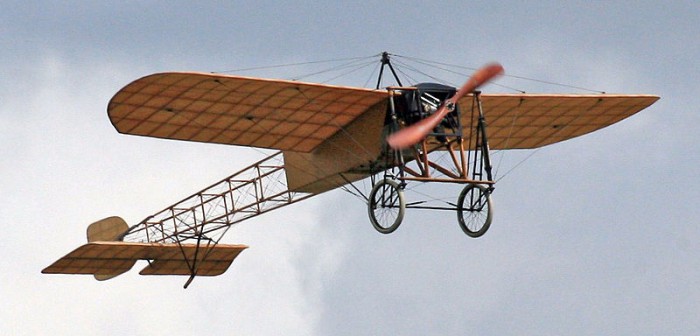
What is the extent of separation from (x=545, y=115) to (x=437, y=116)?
17.0ft

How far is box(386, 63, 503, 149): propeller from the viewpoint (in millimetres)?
27234

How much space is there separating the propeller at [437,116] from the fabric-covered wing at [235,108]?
4.75ft

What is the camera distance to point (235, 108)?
2948cm

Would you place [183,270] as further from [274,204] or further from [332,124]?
[332,124]

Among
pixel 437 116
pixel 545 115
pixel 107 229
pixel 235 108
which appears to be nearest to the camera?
pixel 437 116

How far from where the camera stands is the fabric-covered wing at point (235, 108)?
28.2m

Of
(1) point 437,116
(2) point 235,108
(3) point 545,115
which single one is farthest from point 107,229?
(1) point 437,116

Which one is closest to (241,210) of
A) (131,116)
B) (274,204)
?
(274,204)

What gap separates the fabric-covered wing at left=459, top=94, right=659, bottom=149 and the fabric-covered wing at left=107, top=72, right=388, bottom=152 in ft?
8.38

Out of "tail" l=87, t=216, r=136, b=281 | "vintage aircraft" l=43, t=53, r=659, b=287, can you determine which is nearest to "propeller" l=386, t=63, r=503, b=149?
"vintage aircraft" l=43, t=53, r=659, b=287

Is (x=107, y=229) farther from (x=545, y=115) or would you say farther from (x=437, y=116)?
(x=437, y=116)

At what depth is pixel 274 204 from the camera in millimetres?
33781

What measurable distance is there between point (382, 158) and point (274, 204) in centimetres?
494

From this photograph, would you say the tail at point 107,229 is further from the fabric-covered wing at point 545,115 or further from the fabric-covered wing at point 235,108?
the fabric-covered wing at point 545,115
